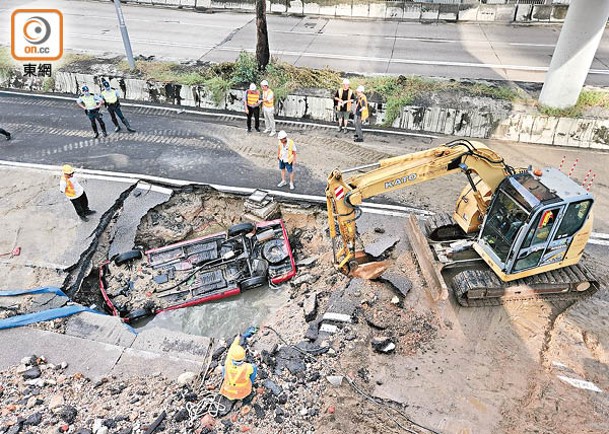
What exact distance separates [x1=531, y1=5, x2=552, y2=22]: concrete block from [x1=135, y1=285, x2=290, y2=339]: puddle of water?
2152 centimetres

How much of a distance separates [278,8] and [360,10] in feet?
14.9

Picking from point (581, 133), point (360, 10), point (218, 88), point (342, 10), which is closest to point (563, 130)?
point (581, 133)

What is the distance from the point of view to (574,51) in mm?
14062

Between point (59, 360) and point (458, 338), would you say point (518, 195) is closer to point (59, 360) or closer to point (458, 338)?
point (458, 338)

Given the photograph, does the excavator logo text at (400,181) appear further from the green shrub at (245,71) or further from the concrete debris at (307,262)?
the green shrub at (245,71)

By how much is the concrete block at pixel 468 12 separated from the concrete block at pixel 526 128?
12.1m

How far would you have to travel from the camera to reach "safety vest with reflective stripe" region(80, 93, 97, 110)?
A: 1427cm

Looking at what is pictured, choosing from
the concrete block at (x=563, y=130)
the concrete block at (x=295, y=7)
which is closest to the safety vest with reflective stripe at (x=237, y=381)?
the concrete block at (x=563, y=130)

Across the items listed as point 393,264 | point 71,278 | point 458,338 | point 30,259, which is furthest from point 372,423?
point 30,259

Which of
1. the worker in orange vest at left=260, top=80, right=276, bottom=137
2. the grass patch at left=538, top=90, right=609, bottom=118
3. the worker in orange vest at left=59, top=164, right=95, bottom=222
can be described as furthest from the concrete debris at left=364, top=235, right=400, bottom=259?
the grass patch at left=538, top=90, right=609, bottom=118

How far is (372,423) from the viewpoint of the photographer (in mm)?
7438

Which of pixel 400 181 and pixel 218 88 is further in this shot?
pixel 218 88

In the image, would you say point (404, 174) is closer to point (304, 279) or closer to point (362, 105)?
point (304, 279)

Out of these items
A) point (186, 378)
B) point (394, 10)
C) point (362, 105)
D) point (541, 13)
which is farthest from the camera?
point (394, 10)
